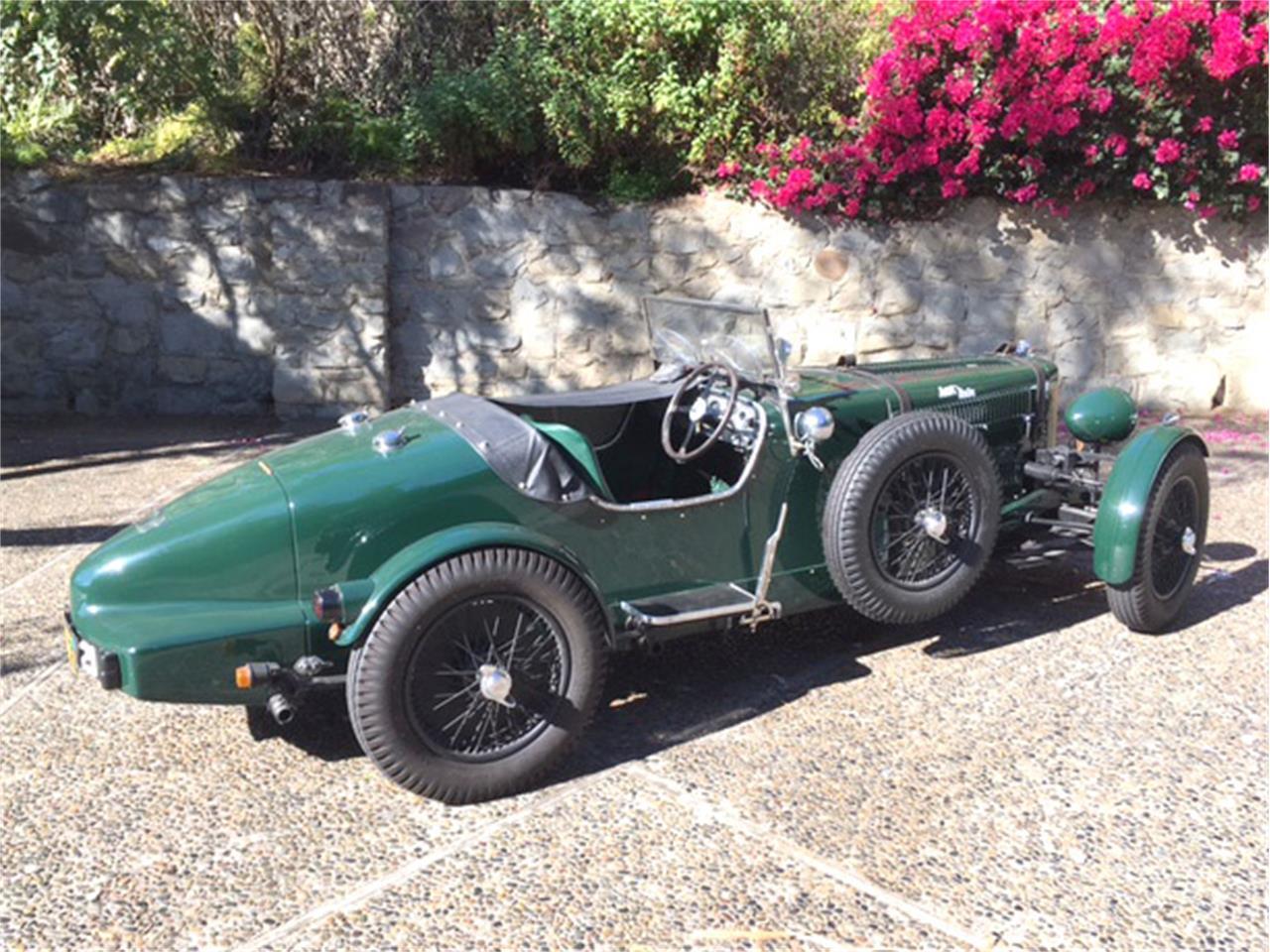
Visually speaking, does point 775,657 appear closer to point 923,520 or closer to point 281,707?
point 923,520

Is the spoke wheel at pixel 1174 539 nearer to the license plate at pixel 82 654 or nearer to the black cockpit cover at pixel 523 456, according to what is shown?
the black cockpit cover at pixel 523 456

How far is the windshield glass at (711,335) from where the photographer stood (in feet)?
14.5

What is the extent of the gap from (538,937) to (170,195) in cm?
719

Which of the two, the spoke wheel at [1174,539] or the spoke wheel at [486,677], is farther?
the spoke wheel at [1174,539]

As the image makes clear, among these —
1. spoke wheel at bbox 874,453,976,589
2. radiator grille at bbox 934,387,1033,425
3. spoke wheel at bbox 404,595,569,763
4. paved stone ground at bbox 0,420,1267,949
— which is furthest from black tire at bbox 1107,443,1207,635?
spoke wheel at bbox 404,595,569,763

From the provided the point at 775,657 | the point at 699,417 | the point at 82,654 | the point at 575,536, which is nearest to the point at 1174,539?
the point at 775,657

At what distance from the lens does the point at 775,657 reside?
4.61 meters

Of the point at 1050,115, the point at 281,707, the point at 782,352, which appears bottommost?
the point at 281,707

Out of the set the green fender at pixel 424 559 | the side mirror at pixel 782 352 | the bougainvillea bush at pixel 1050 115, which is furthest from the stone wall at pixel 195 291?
the green fender at pixel 424 559

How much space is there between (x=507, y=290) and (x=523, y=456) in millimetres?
5361

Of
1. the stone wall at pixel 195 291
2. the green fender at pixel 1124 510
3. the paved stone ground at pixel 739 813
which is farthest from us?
the stone wall at pixel 195 291

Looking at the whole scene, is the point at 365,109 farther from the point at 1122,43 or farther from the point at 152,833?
the point at 152,833

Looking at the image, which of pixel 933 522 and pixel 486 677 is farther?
pixel 933 522

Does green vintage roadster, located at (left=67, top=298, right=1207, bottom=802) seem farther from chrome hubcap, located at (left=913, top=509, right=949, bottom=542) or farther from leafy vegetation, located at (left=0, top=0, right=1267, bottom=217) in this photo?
leafy vegetation, located at (left=0, top=0, right=1267, bottom=217)
